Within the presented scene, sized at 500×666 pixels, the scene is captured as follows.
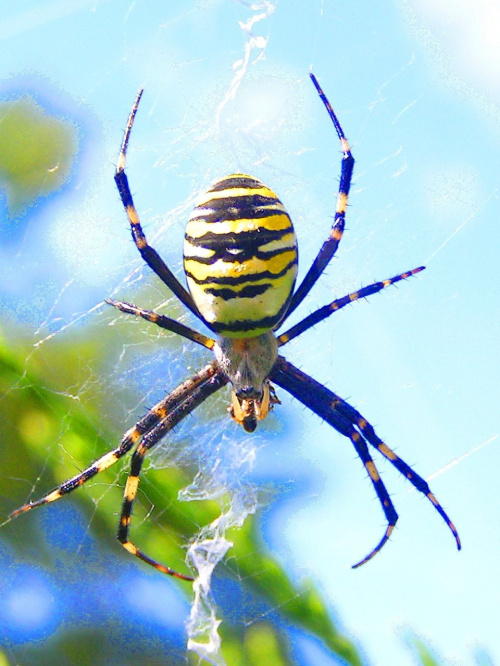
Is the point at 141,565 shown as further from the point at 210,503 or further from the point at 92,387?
the point at 92,387

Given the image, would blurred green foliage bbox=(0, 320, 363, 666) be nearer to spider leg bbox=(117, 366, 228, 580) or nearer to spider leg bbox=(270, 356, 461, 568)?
spider leg bbox=(117, 366, 228, 580)

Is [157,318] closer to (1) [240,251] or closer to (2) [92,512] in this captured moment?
(1) [240,251]

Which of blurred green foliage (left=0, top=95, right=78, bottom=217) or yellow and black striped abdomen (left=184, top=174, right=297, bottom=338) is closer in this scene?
yellow and black striped abdomen (left=184, top=174, right=297, bottom=338)

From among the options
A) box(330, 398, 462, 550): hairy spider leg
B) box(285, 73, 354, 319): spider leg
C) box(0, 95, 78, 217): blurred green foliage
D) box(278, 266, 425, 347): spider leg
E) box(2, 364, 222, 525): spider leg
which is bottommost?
box(330, 398, 462, 550): hairy spider leg

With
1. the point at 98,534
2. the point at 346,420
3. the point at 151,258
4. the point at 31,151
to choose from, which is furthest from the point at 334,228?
the point at 31,151

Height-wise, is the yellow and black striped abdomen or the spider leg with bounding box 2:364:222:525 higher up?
the yellow and black striped abdomen

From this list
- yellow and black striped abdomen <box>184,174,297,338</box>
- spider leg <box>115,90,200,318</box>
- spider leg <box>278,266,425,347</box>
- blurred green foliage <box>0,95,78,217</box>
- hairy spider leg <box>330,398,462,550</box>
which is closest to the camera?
yellow and black striped abdomen <box>184,174,297,338</box>

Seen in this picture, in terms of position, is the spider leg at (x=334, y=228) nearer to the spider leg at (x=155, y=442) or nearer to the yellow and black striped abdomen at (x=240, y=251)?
the yellow and black striped abdomen at (x=240, y=251)

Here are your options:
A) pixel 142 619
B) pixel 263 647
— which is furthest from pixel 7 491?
pixel 263 647

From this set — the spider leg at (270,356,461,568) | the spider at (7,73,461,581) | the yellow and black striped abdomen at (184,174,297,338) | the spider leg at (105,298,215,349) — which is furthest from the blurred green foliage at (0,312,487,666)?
the yellow and black striped abdomen at (184,174,297,338)
